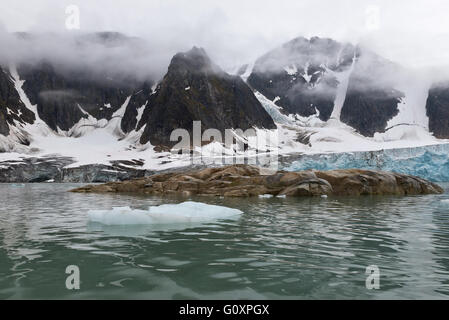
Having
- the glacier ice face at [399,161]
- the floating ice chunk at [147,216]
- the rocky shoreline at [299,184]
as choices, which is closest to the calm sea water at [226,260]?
the floating ice chunk at [147,216]

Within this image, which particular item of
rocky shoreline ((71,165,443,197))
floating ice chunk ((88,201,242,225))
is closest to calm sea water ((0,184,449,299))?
floating ice chunk ((88,201,242,225))

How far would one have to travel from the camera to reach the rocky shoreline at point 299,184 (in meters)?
41.5

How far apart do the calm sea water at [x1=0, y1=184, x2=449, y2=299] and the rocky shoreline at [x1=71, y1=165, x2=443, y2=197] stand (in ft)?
77.3

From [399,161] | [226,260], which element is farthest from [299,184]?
[399,161]

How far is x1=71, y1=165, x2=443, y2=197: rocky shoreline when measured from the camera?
1634 inches

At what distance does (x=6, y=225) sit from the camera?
1755 centimetres

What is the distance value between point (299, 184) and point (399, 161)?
53786 millimetres

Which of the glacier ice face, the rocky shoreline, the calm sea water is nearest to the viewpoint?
the calm sea water

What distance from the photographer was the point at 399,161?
275 ft

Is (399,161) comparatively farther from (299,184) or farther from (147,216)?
(147,216)

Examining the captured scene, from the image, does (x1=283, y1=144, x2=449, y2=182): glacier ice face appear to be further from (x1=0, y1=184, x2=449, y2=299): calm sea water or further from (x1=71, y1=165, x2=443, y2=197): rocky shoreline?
(x1=0, y1=184, x2=449, y2=299): calm sea water

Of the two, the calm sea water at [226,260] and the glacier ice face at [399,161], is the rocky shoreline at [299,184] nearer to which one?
the calm sea water at [226,260]
